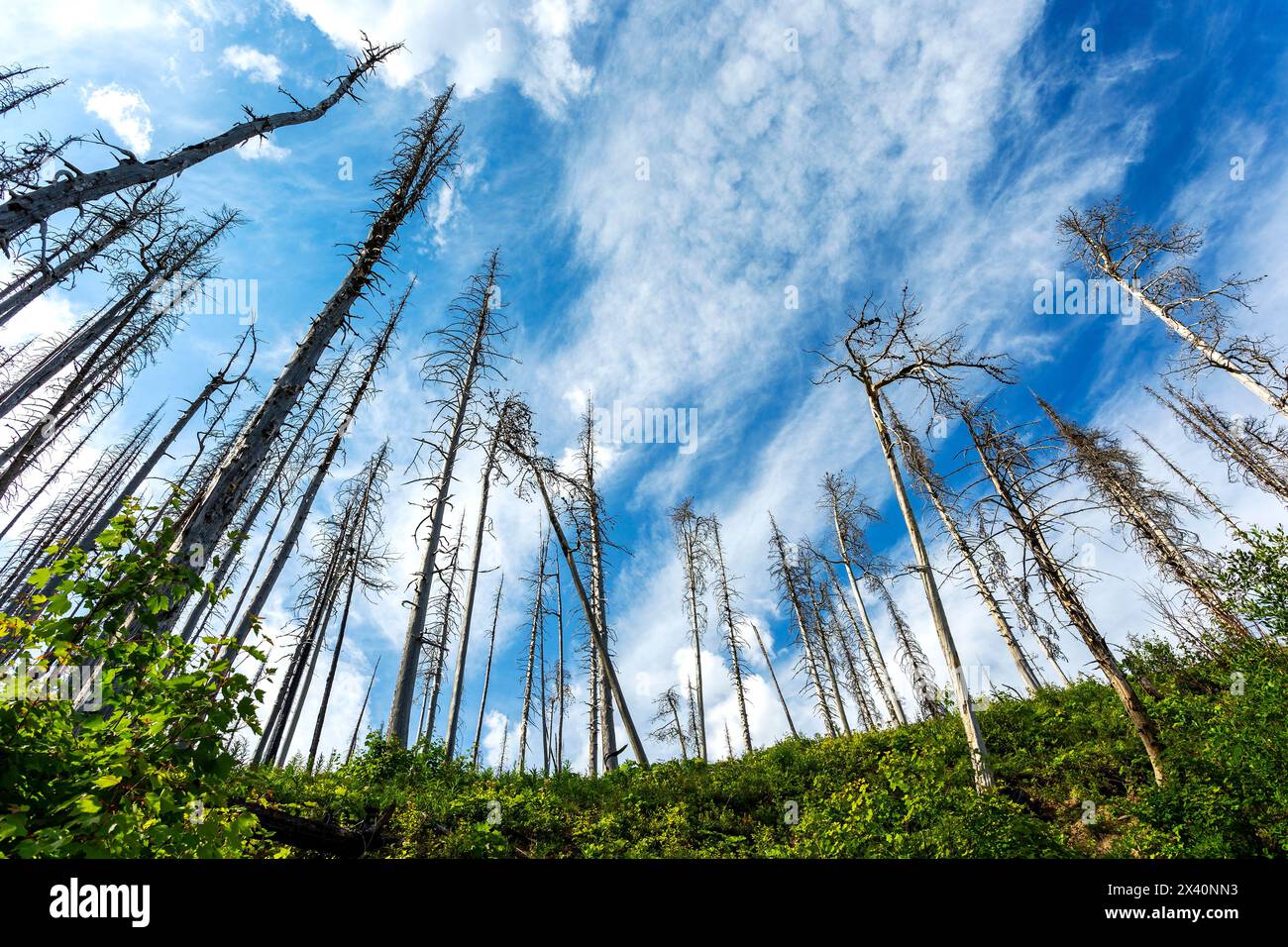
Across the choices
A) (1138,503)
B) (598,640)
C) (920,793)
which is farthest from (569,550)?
(1138,503)

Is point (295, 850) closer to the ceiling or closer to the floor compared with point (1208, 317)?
closer to the floor

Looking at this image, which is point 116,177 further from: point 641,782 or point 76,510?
point 76,510

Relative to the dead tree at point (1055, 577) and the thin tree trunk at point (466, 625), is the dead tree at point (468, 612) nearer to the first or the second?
the thin tree trunk at point (466, 625)

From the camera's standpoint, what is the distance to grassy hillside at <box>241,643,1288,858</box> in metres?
4.75

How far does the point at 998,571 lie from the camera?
50.6ft

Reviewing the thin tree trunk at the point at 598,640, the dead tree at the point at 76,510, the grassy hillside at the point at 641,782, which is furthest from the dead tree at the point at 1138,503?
the dead tree at the point at 76,510

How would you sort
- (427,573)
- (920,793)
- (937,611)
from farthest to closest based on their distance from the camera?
(427,573) < (937,611) < (920,793)

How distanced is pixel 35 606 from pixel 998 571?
1908cm

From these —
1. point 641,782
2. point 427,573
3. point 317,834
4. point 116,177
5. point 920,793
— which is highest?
point 116,177

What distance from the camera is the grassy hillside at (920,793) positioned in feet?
15.6

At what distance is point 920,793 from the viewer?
5262mm

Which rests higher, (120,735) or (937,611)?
(937,611)
